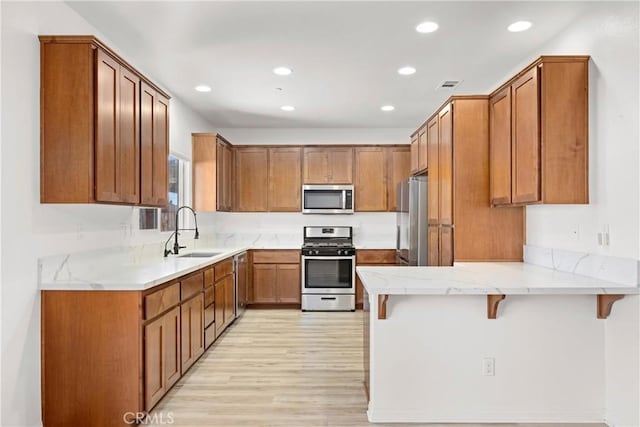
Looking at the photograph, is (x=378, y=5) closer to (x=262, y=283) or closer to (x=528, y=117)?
(x=528, y=117)

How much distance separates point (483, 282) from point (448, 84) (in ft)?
8.04

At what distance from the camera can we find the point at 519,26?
117 inches

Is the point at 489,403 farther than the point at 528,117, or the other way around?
the point at 528,117

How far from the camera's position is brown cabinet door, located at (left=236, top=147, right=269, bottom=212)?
6.28 meters

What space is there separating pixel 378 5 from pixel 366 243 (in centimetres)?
416

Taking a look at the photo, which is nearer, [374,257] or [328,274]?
[328,274]

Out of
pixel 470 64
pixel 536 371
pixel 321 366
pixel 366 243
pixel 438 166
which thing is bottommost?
pixel 321 366

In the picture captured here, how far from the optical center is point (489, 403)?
2.63 m

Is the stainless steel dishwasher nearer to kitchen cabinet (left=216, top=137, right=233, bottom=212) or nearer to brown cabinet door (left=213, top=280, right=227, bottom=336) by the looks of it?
brown cabinet door (left=213, top=280, right=227, bottom=336)

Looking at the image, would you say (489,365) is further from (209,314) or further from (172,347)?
(209,314)

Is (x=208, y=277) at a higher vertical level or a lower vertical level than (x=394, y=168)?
lower

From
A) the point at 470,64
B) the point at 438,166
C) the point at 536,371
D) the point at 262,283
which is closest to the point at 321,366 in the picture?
the point at 536,371

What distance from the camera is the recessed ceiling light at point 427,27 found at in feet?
9.65

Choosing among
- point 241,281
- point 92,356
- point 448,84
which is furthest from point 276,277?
point 92,356
